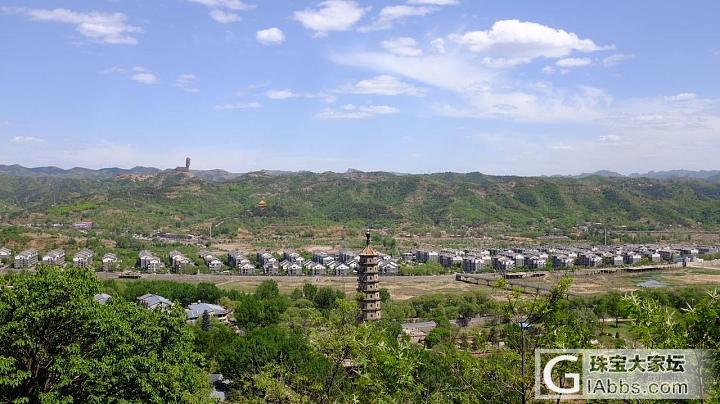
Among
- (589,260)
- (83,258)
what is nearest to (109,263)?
(83,258)

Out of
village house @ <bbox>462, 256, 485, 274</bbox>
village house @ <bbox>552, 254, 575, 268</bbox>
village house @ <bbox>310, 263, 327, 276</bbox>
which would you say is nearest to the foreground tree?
village house @ <bbox>310, 263, 327, 276</bbox>

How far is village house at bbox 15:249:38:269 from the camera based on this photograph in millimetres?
74675

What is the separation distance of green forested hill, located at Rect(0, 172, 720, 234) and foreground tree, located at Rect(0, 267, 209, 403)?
112884mm

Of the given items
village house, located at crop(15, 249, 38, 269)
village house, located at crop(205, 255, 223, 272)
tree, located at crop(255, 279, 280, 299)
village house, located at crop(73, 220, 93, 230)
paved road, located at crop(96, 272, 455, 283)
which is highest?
village house, located at crop(73, 220, 93, 230)

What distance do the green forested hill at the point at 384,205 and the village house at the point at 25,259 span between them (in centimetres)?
4057

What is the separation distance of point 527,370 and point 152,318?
10982mm

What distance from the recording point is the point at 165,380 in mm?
14484

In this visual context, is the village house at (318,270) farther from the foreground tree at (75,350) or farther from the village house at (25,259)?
the foreground tree at (75,350)

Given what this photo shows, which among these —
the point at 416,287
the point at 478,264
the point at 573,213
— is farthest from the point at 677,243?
the point at 416,287

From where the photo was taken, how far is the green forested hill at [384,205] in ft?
443

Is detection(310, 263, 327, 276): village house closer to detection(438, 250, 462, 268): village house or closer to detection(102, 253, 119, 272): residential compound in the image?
detection(438, 250, 462, 268): village house

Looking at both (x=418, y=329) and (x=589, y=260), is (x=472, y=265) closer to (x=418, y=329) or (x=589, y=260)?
(x=589, y=260)

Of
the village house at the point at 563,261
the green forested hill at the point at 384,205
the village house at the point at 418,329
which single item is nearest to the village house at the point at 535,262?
the village house at the point at 563,261

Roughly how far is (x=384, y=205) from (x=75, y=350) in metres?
147
